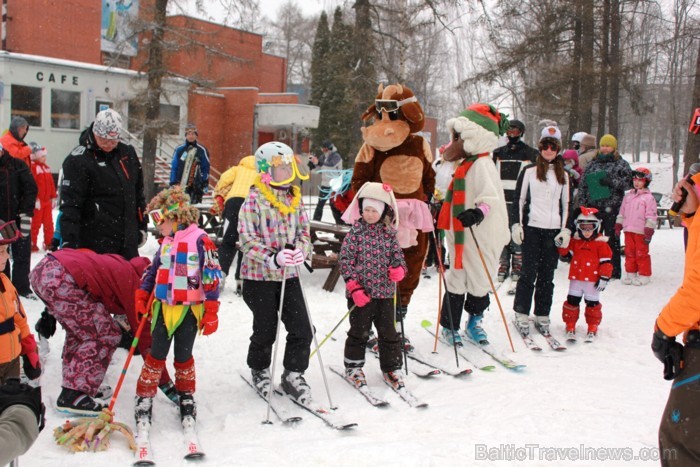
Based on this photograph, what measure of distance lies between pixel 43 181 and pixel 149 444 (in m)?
7.07

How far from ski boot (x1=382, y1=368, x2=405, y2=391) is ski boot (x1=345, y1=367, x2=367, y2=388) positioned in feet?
0.63

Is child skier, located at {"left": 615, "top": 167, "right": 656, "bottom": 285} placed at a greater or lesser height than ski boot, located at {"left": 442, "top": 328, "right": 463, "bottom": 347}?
greater

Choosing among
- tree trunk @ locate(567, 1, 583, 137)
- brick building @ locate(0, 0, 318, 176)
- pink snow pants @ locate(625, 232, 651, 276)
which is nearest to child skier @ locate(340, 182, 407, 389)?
pink snow pants @ locate(625, 232, 651, 276)

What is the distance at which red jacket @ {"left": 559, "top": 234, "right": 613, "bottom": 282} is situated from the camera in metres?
6.19

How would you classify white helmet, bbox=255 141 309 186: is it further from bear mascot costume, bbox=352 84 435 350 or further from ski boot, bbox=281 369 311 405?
ski boot, bbox=281 369 311 405

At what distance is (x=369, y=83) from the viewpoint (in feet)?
61.4

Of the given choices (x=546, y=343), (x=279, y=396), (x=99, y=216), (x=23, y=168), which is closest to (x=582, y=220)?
(x=546, y=343)

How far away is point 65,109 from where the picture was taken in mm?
21531

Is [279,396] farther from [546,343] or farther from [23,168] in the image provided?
[23,168]

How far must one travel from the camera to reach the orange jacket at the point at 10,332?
343 cm

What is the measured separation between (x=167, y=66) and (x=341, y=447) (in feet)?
45.3

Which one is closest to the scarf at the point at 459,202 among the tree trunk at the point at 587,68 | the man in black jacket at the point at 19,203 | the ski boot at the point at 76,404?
the ski boot at the point at 76,404

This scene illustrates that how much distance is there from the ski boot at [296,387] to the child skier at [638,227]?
5954 mm

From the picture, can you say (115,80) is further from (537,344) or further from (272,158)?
(537,344)
